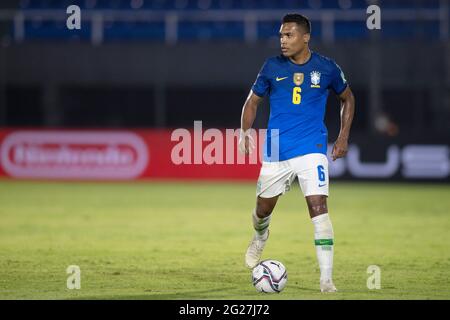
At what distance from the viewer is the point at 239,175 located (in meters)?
24.2

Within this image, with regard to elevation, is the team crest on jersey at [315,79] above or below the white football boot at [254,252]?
above

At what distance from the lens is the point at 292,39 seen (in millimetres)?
8836

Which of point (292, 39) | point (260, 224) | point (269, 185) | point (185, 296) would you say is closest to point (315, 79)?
point (292, 39)

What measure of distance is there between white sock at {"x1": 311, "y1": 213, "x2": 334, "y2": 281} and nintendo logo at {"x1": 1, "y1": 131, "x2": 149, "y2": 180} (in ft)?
50.8

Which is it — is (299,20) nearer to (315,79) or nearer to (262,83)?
(315,79)

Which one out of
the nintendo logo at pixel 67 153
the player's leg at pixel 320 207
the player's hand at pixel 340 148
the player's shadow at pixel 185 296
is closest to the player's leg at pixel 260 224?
the player's leg at pixel 320 207

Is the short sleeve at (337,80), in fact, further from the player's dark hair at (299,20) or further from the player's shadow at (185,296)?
the player's shadow at (185,296)

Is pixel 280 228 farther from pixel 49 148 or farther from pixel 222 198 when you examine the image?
pixel 49 148

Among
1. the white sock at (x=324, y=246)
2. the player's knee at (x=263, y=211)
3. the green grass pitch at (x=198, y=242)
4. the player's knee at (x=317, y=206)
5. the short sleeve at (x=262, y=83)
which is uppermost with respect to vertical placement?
the short sleeve at (x=262, y=83)

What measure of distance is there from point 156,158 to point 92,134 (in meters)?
1.68

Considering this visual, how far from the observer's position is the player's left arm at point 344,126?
8969mm

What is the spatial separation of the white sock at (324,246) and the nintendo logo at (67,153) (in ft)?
50.8

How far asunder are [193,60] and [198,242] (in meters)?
13.6

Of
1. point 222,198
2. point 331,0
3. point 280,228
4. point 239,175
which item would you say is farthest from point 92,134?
point 280,228
